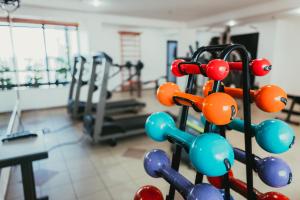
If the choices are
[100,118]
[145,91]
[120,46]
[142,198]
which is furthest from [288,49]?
[142,198]

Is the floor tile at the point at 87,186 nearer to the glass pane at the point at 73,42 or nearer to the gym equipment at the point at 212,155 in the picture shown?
the gym equipment at the point at 212,155

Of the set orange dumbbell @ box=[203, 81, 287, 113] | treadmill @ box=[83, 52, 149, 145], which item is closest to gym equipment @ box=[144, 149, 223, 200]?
orange dumbbell @ box=[203, 81, 287, 113]

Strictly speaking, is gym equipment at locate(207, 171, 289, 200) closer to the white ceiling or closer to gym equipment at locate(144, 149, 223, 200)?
gym equipment at locate(144, 149, 223, 200)

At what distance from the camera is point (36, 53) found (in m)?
4.07

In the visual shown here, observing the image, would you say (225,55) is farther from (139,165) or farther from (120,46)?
(120,46)

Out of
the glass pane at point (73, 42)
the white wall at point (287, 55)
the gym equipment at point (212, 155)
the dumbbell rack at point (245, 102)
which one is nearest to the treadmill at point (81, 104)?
the glass pane at point (73, 42)

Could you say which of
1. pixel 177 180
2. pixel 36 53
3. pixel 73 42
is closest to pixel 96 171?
pixel 177 180

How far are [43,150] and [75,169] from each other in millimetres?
1307

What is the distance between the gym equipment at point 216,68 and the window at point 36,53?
224 cm

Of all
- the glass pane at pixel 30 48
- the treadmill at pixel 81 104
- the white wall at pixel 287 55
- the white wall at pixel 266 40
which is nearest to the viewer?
the glass pane at pixel 30 48

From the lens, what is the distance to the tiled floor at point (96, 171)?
2.28 m

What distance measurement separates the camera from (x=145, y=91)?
348 inches

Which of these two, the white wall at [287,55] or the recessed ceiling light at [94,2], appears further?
the white wall at [287,55]

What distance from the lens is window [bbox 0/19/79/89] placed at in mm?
2922
